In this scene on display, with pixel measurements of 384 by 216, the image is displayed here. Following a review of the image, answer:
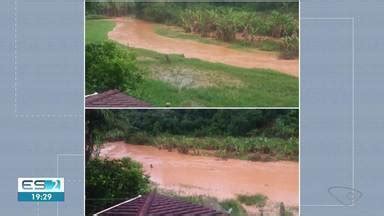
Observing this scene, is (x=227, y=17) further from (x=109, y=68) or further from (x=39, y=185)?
(x=39, y=185)

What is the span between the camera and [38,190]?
283 inches

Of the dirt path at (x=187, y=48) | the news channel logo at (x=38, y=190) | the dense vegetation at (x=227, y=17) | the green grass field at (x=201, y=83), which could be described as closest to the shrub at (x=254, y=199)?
the green grass field at (x=201, y=83)

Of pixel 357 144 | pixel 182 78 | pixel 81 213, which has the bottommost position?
pixel 81 213

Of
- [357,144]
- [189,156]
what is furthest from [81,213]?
[357,144]

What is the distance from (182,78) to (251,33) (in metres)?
0.58

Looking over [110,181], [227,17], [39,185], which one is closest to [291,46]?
[227,17]

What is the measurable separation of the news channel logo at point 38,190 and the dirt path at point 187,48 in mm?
1100

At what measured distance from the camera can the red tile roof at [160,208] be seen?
284 inches

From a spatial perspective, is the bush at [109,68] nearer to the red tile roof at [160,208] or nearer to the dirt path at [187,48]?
the dirt path at [187,48]

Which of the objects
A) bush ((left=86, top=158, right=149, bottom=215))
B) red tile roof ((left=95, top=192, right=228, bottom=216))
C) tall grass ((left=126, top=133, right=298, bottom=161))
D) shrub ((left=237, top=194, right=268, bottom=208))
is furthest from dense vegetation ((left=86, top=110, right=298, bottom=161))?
red tile roof ((left=95, top=192, right=228, bottom=216))

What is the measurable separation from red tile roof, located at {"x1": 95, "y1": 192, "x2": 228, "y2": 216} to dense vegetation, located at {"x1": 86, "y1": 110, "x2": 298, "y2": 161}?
14.5 inches

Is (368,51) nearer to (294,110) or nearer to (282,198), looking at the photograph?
(294,110)

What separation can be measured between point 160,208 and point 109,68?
104 cm

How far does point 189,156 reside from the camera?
721 centimetres
